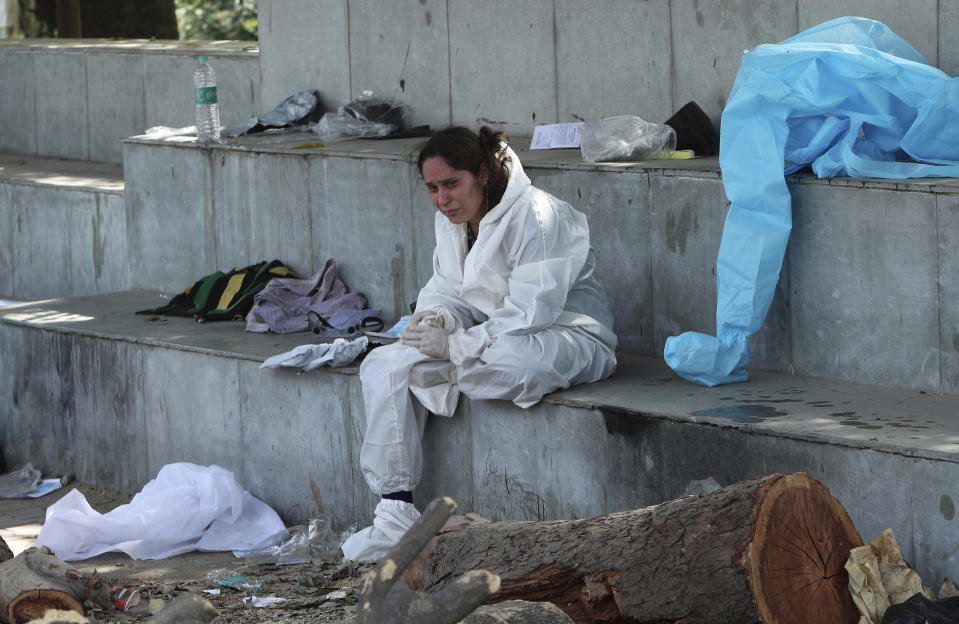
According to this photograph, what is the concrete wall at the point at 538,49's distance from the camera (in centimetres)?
623

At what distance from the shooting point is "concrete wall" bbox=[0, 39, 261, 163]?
9836 millimetres

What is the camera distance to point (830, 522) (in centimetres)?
422

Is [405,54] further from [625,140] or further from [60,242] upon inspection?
[60,242]

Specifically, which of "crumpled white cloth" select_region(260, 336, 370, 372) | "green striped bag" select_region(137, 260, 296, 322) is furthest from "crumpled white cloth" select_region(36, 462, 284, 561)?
"green striped bag" select_region(137, 260, 296, 322)

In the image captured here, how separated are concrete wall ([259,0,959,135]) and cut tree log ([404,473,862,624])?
2357 mm

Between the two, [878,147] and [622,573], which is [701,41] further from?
[622,573]

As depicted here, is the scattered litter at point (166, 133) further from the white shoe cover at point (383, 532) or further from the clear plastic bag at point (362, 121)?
the white shoe cover at point (383, 532)

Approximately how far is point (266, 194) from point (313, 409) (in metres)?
1.64

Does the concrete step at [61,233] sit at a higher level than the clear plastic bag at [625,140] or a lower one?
lower

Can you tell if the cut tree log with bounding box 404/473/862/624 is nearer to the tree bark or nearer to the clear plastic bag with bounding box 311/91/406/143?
the tree bark

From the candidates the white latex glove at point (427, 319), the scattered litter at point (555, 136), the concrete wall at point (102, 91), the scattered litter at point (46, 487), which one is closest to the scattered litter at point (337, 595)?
the white latex glove at point (427, 319)

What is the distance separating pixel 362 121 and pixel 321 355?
1.88m

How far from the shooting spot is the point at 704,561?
4004 millimetres

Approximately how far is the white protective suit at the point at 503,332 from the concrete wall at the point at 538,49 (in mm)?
1330
